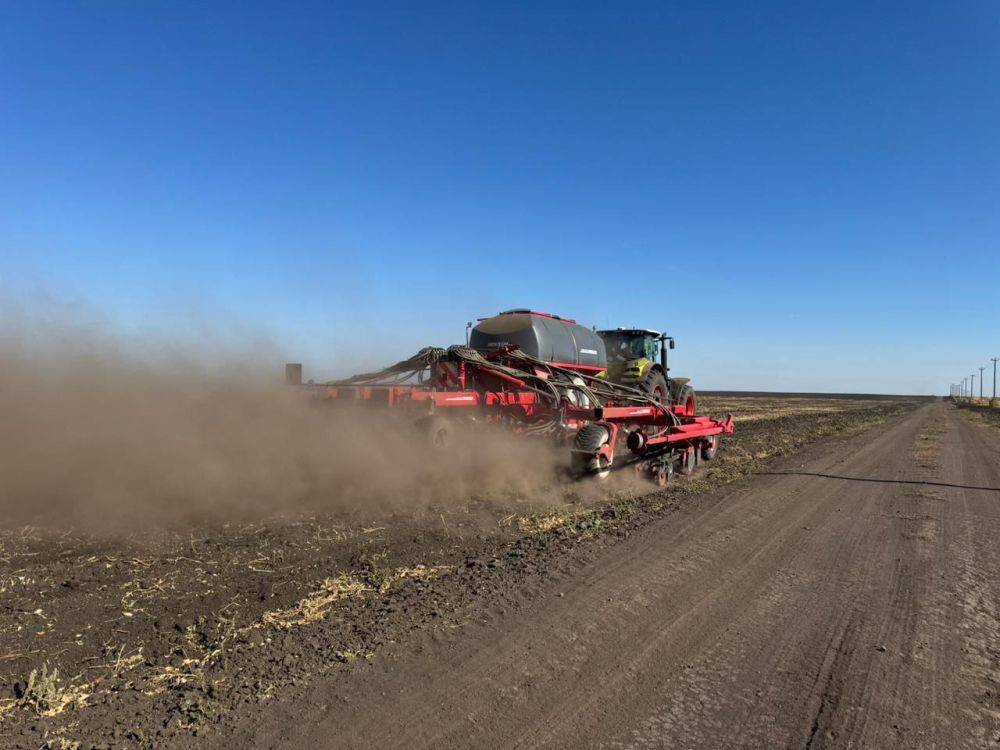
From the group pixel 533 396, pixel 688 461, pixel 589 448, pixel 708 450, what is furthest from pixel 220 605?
pixel 708 450

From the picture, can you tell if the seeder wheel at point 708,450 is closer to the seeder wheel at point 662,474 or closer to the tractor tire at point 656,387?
the tractor tire at point 656,387

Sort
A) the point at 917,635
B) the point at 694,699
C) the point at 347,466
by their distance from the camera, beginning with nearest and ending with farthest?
1. the point at 694,699
2. the point at 917,635
3. the point at 347,466

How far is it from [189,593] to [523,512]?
4.53 metres

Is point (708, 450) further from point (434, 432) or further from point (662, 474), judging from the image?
point (434, 432)

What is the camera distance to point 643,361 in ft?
50.1

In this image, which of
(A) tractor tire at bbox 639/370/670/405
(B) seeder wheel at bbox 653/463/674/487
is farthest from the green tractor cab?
(B) seeder wheel at bbox 653/463/674/487

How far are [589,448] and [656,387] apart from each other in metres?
5.33

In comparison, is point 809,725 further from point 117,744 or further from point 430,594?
point 117,744

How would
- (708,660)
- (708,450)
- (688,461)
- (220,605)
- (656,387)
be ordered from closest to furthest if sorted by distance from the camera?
(708,660)
(220,605)
(688,461)
(708,450)
(656,387)

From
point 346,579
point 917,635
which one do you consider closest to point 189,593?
point 346,579

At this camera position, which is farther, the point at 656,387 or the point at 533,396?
the point at 656,387

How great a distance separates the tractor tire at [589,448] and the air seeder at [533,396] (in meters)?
0.02

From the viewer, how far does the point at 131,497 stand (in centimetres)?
753

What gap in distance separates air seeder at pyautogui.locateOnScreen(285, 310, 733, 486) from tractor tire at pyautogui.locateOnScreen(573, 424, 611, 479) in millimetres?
16
